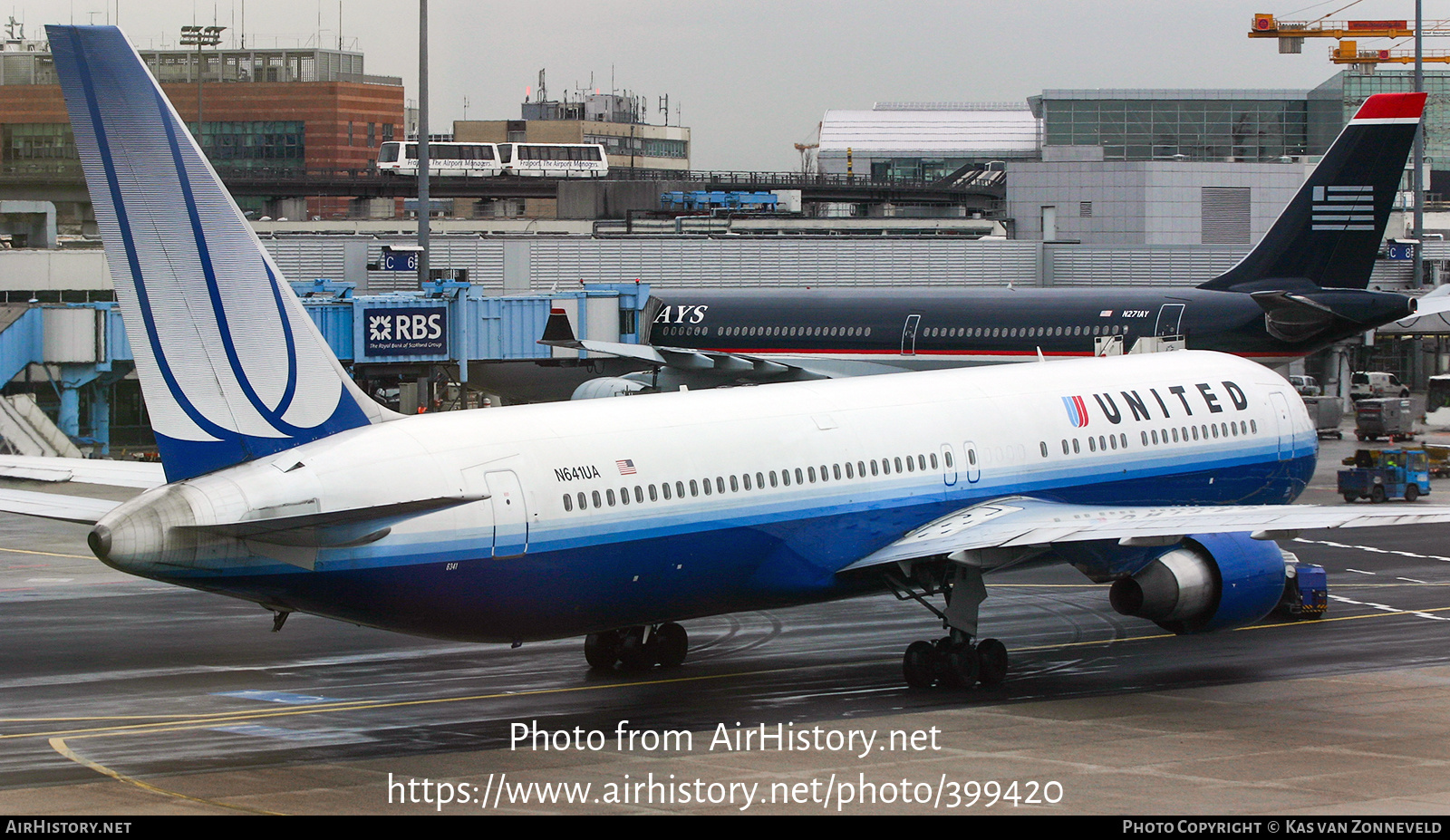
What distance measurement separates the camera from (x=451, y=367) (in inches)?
2318

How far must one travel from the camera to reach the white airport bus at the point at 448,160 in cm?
16450

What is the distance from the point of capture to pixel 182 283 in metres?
20.2

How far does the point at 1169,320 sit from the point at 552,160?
124 metres

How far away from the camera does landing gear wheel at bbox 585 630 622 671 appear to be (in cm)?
2747

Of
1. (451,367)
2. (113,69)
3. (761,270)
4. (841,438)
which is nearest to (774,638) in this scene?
(841,438)

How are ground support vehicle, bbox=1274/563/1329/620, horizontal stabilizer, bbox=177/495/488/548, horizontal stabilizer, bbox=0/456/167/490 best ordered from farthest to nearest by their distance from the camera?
ground support vehicle, bbox=1274/563/1329/620 < horizontal stabilizer, bbox=0/456/167/490 < horizontal stabilizer, bbox=177/495/488/548

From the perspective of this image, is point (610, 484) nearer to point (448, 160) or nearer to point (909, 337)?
point (909, 337)

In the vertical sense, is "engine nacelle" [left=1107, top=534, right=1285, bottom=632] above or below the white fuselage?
below

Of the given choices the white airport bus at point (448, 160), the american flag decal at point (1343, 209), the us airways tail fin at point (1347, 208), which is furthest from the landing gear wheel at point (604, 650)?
the white airport bus at point (448, 160)

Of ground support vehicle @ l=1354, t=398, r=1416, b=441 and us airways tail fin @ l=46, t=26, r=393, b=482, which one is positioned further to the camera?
ground support vehicle @ l=1354, t=398, r=1416, b=441

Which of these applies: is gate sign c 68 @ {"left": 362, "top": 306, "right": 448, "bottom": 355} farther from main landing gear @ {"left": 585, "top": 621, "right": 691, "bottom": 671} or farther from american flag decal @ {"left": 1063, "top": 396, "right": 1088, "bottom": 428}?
american flag decal @ {"left": 1063, "top": 396, "right": 1088, "bottom": 428}

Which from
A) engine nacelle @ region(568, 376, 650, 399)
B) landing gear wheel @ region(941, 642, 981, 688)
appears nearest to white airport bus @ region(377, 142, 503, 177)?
engine nacelle @ region(568, 376, 650, 399)

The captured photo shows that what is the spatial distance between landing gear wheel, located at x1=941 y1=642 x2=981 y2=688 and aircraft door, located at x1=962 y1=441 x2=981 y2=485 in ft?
9.22

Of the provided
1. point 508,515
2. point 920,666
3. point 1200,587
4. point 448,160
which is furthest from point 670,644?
point 448,160
